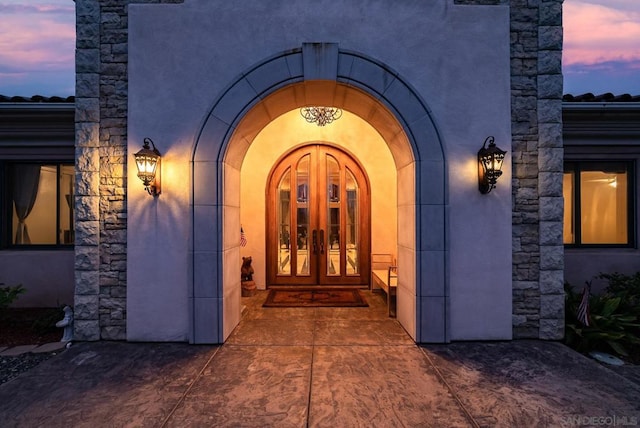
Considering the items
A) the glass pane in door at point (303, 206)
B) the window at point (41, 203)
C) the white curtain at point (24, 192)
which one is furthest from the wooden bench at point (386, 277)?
the white curtain at point (24, 192)

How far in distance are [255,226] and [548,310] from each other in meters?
5.71

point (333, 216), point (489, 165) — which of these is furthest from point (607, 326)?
point (333, 216)

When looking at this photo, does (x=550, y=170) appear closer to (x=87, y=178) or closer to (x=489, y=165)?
(x=489, y=165)

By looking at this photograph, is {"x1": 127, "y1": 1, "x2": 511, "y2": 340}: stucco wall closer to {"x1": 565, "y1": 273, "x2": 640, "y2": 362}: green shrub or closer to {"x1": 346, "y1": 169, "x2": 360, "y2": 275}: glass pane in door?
{"x1": 565, "y1": 273, "x2": 640, "y2": 362}: green shrub

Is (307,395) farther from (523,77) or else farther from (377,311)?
(523,77)

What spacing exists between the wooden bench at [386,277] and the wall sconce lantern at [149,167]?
3843mm

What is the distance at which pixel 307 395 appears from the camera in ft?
10.6

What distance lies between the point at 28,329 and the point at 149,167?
3.46m

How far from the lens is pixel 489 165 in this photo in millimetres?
4320

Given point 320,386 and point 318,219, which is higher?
point 318,219

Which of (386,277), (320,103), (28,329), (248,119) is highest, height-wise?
(320,103)

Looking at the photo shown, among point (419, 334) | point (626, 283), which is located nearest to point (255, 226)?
point (419, 334)

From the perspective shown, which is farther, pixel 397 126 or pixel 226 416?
pixel 397 126

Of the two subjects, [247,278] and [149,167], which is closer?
[149,167]
